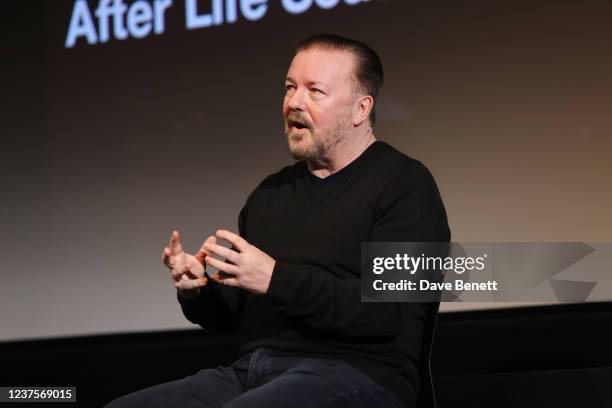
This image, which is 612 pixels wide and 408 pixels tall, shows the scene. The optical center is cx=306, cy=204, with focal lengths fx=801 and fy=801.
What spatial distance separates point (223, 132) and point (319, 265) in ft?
5.80

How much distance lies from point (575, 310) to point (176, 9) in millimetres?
2010

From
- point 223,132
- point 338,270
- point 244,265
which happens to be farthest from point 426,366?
point 223,132

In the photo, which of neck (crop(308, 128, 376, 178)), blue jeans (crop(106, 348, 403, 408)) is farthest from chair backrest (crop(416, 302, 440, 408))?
neck (crop(308, 128, 376, 178))

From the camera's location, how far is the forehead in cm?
176

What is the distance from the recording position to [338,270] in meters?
1.65

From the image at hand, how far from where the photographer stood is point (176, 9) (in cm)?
341

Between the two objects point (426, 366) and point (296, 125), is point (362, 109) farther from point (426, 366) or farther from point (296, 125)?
point (426, 366)

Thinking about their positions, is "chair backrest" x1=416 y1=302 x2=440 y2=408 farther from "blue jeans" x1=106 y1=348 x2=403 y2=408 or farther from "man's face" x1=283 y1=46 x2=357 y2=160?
"man's face" x1=283 y1=46 x2=357 y2=160

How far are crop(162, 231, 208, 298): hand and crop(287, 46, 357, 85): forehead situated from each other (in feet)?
1.48

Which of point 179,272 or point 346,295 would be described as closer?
point 346,295

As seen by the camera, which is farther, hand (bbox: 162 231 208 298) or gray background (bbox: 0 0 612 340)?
gray background (bbox: 0 0 612 340)

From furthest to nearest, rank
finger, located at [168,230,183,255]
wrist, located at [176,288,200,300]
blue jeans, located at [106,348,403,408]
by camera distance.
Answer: wrist, located at [176,288,200,300], finger, located at [168,230,183,255], blue jeans, located at [106,348,403,408]

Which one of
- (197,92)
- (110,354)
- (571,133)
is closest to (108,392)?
(110,354)

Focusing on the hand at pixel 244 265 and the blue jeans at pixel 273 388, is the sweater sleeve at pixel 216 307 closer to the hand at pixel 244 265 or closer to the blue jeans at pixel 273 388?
the blue jeans at pixel 273 388
